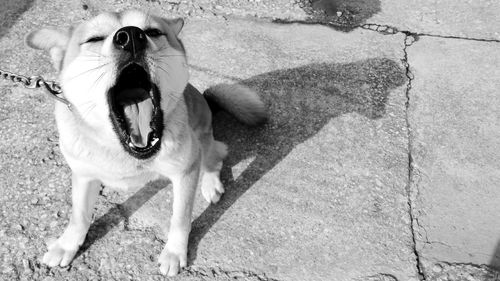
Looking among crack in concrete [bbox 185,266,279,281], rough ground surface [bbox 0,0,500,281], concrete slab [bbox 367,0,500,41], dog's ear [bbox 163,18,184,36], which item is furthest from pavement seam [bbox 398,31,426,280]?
dog's ear [bbox 163,18,184,36]

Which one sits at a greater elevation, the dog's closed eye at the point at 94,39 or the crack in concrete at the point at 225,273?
the dog's closed eye at the point at 94,39

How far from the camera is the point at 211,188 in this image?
10.8ft

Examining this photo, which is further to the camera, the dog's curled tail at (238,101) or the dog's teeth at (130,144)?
the dog's curled tail at (238,101)

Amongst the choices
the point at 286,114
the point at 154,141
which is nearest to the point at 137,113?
the point at 154,141

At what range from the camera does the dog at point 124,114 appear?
2.27m

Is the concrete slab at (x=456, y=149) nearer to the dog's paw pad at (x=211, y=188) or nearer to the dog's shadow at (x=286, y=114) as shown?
the dog's shadow at (x=286, y=114)

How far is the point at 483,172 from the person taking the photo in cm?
356

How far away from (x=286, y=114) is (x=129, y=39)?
191 centimetres

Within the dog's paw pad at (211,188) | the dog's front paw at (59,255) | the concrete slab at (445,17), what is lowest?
the dog's front paw at (59,255)

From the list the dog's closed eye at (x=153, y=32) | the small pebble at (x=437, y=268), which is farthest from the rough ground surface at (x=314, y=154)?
the dog's closed eye at (x=153, y=32)

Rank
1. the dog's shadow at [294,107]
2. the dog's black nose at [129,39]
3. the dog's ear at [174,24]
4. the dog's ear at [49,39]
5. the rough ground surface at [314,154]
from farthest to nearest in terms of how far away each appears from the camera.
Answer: the dog's shadow at [294,107]
the rough ground surface at [314,154]
the dog's ear at [174,24]
the dog's ear at [49,39]
the dog's black nose at [129,39]

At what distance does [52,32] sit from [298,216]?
1.76 meters

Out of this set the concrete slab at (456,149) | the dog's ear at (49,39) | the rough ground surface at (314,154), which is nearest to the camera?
the dog's ear at (49,39)

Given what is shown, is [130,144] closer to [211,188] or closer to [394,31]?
[211,188]
